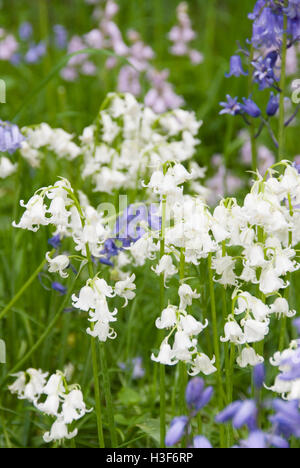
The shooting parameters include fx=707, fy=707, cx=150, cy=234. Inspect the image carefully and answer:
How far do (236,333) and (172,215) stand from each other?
1.64 feet

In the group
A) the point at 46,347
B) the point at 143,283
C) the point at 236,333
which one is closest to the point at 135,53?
the point at 143,283

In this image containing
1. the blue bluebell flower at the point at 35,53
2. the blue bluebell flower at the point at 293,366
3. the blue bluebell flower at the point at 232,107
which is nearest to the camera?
the blue bluebell flower at the point at 293,366

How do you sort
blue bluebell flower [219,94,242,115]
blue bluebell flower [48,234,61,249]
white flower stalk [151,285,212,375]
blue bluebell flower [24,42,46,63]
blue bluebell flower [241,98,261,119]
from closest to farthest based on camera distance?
white flower stalk [151,285,212,375], blue bluebell flower [48,234,61,249], blue bluebell flower [241,98,261,119], blue bluebell flower [219,94,242,115], blue bluebell flower [24,42,46,63]

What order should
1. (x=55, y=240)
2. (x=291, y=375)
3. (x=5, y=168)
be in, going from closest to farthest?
1. (x=291, y=375)
2. (x=55, y=240)
3. (x=5, y=168)

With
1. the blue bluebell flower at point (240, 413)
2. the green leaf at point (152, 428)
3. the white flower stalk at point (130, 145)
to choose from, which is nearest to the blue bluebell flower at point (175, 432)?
the blue bluebell flower at point (240, 413)

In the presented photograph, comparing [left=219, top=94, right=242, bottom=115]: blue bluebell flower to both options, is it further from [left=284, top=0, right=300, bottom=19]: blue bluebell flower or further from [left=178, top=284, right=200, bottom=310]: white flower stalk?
[left=178, top=284, right=200, bottom=310]: white flower stalk

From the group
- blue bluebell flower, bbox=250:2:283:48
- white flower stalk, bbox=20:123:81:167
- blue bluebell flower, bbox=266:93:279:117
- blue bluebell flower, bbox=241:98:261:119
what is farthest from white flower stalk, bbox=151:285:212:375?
white flower stalk, bbox=20:123:81:167

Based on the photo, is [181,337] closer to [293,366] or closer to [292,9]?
[293,366]

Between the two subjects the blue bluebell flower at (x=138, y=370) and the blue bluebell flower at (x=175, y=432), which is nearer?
the blue bluebell flower at (x=175, y=432)

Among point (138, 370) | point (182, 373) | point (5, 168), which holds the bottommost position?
point (138, 370)

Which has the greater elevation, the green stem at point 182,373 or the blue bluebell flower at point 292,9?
the blue bluebell flower at point 292,9

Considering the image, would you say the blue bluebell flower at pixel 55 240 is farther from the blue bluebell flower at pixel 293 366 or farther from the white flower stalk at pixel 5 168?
the blue bluebell flower at pixel 293 366

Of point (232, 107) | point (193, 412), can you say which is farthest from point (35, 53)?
point (193, 412)
